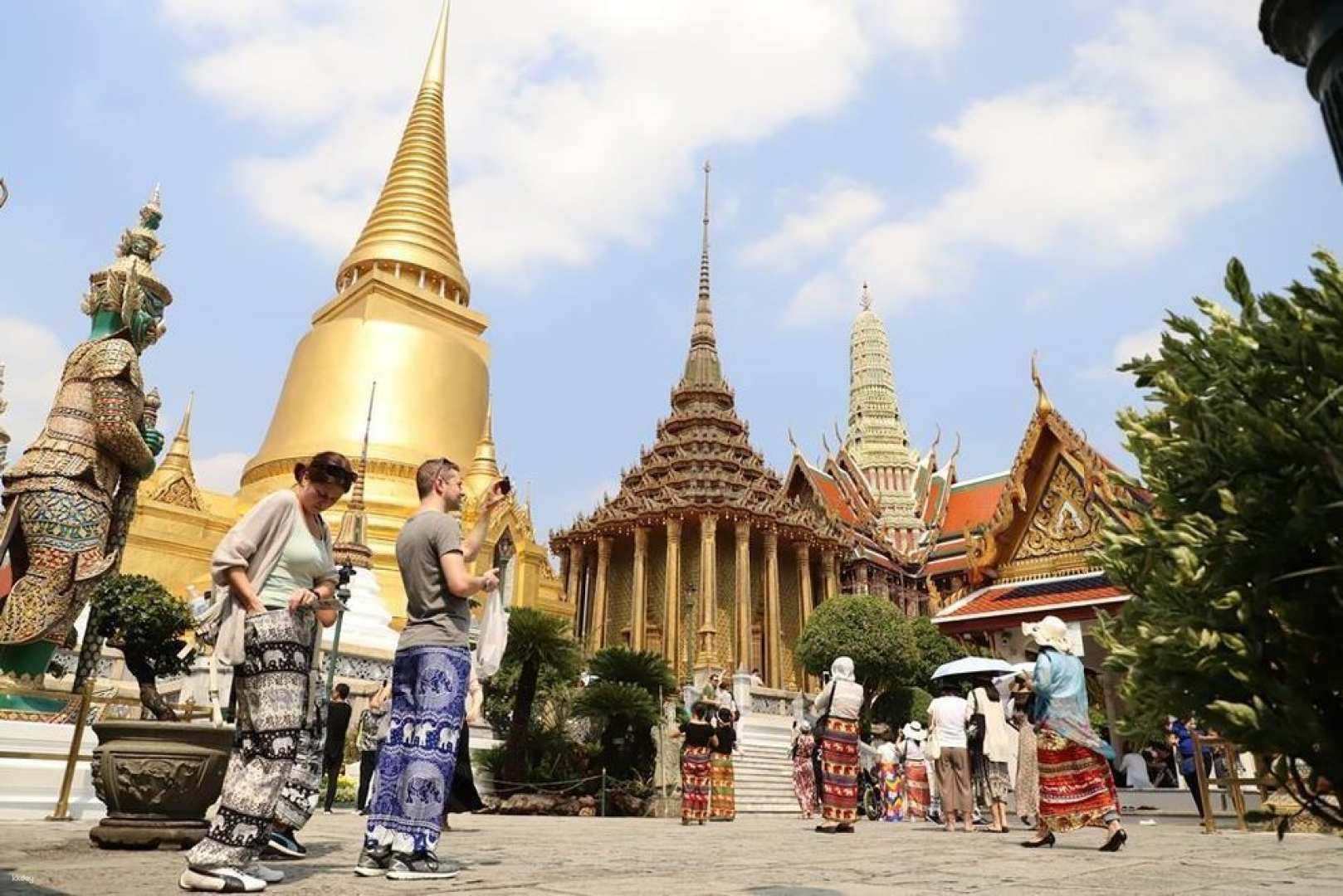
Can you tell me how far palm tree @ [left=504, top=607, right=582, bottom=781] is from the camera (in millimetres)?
12367

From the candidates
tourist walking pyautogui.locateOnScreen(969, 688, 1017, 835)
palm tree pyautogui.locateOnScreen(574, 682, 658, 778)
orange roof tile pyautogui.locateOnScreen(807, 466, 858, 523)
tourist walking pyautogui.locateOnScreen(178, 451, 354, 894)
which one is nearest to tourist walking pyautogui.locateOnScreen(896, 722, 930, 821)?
tourist walking pyautogui.locateOnScreen(969, 688, 1017, 835)

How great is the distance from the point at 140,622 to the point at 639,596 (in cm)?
2227

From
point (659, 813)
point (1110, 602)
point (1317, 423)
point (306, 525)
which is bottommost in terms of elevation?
point (659, 813)

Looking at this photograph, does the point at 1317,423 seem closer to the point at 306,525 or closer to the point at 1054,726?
the point at 306,525

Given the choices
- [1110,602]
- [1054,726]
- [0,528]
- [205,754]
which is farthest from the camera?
[1110,602]

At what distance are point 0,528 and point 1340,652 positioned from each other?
25.6ft

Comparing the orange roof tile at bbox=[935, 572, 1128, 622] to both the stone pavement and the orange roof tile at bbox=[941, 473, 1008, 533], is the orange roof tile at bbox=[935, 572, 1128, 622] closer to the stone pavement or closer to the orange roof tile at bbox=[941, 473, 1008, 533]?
the stone pavement

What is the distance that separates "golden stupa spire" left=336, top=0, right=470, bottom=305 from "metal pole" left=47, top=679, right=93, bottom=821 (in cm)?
2561

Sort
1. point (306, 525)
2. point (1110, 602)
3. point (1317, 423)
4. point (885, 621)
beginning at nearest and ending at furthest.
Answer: point (1317, 423), point (306, 525), point (1110, 602), point (885, 621)

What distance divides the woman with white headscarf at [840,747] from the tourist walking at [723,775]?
86.0 inches

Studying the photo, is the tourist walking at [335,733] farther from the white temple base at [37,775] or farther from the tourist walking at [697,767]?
the tourist walking at [697,767]

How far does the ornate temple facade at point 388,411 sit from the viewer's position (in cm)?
2319

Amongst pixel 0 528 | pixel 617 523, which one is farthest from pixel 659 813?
pixel 617 523

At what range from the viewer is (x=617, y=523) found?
1214 inches
